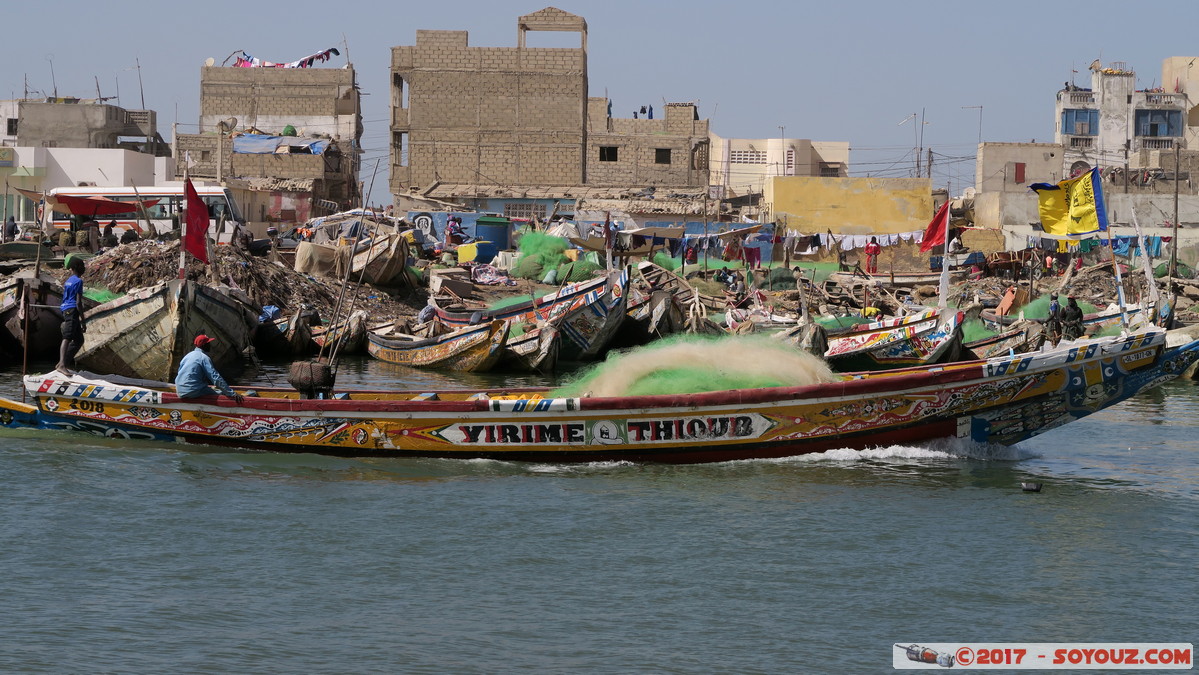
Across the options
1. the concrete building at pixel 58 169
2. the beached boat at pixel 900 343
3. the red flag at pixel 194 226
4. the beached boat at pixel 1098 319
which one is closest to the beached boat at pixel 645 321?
the beached boat at pixel 900 343

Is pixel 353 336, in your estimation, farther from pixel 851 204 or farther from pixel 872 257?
pixel 851 204

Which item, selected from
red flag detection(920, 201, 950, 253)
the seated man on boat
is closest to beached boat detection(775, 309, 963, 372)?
the seated man on boat

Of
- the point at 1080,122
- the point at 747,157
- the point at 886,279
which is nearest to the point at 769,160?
the point at 747,157

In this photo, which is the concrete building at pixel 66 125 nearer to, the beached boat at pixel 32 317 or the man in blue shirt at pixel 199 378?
Result: the beached boat at pixel 32 317

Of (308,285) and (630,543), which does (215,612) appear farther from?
(308,285)

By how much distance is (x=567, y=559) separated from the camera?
11039mm

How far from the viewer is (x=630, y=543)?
11523 millimetres

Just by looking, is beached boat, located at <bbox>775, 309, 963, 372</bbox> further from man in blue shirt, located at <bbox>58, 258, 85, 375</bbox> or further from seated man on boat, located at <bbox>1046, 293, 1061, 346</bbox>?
man in blue shirt, located at <bbox>58, 258, 85, 375</bbox>

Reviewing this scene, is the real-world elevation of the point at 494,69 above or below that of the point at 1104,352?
above

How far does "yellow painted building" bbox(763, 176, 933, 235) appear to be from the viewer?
55.8 metres

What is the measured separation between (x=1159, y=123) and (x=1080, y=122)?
399 centimetres

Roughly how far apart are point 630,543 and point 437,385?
12933 millimetres

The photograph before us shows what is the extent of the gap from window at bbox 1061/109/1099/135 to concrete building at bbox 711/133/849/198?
14832 mm

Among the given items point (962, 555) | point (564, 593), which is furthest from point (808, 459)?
point (564, 593)
